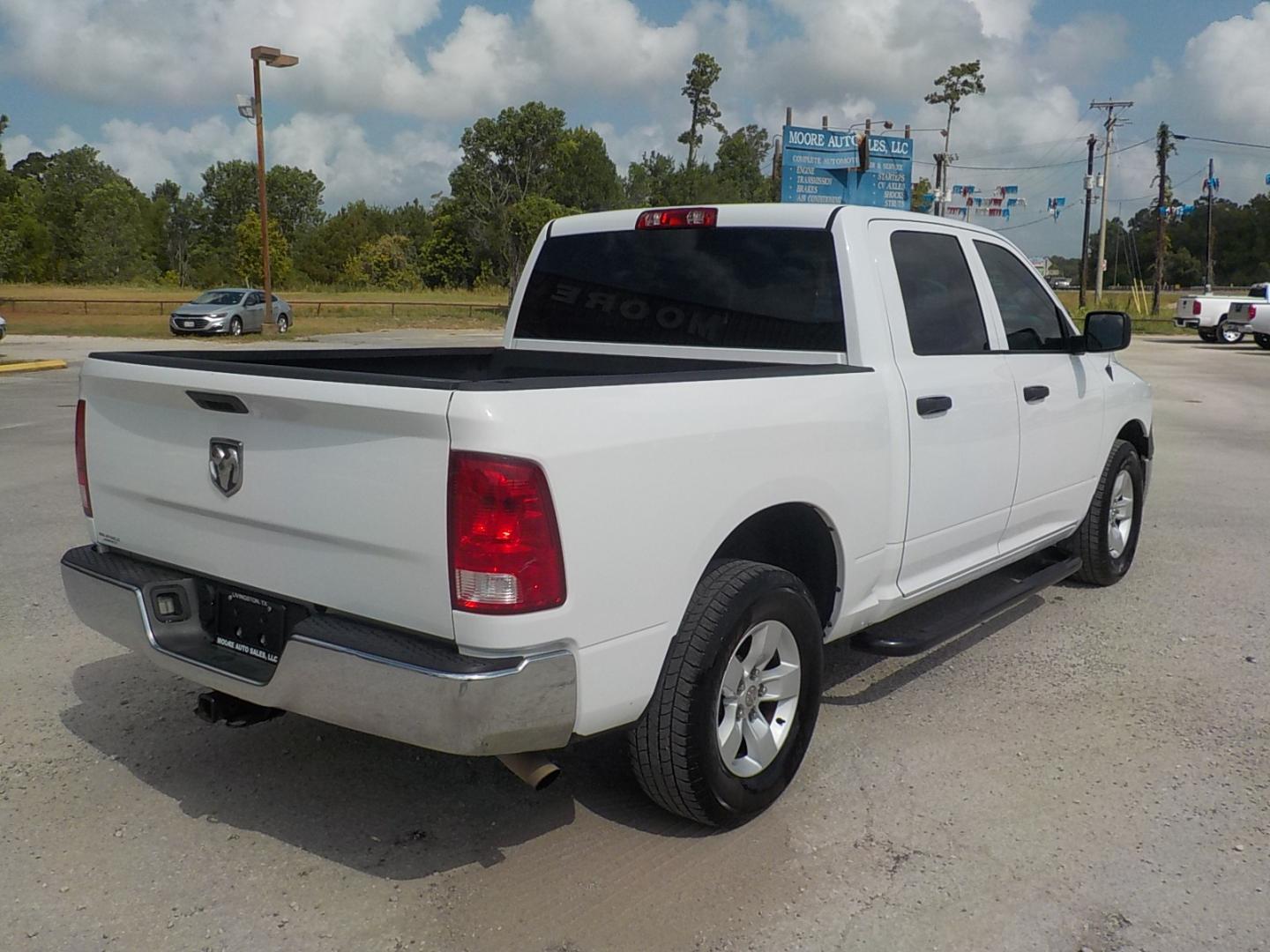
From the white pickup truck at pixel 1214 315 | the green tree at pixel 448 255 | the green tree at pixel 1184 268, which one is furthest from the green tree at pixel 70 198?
the green tree at pixel 1184 268

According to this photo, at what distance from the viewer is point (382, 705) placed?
2.79m

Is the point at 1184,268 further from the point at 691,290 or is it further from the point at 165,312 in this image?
the point at 691,290

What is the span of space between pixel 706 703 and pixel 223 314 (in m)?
31.9

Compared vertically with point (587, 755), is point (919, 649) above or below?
above

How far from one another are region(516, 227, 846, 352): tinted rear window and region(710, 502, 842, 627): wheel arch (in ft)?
2.25

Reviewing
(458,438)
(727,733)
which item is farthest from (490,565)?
(727,733)

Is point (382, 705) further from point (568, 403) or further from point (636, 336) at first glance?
point (636, 336)

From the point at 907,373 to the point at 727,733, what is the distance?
59.0 inches

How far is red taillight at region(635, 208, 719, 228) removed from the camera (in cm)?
443

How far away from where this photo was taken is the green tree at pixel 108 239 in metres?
89.4

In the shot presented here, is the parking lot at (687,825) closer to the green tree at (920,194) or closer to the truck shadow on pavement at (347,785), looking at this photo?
the truck shadow on pavement at (347,785)

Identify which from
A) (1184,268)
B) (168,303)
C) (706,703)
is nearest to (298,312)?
(168,303)

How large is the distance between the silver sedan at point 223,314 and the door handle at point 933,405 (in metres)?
30.9

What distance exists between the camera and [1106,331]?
5.24 m
